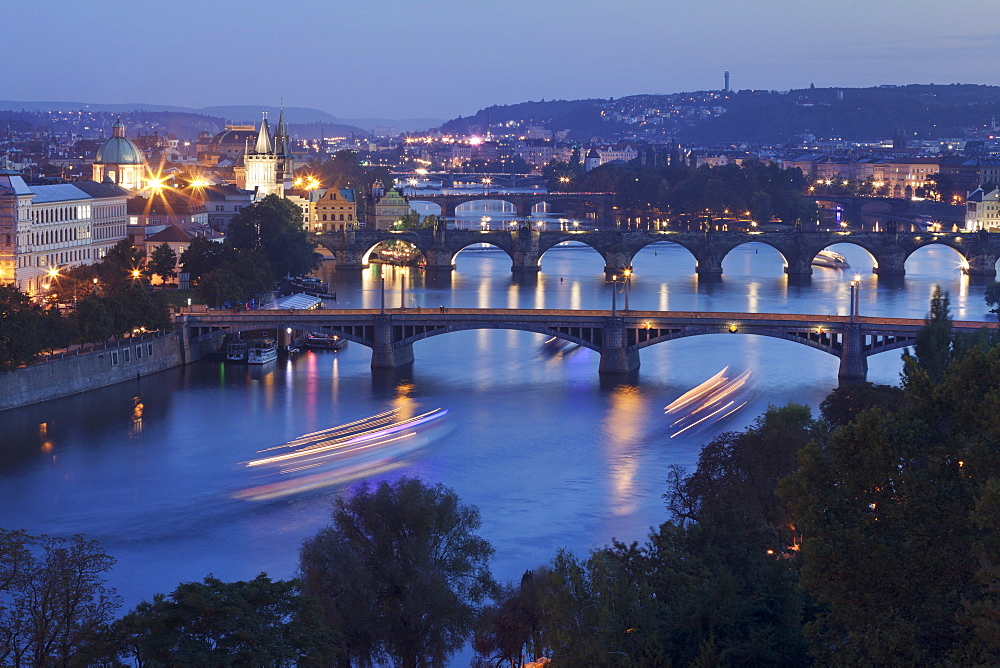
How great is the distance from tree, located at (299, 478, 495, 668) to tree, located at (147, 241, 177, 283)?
81.6 feet

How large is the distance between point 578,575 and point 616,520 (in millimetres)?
7442

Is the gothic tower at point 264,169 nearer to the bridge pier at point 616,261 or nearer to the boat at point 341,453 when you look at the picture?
the bridge pier at point 616,261

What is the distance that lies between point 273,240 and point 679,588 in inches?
1236

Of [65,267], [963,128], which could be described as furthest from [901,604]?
[963,128]

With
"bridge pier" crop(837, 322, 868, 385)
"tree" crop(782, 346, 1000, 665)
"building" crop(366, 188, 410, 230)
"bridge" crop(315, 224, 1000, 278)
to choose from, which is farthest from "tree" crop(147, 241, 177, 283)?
"tree" crop(782, 346, 1000, 665)

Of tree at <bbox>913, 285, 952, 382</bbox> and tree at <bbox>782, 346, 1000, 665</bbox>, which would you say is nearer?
tree at <bbox>782, 346, 1000, 665</bbox>

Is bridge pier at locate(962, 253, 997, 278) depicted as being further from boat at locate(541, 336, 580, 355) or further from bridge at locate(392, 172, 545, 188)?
bridge at locate(392, 172, 545, 188)

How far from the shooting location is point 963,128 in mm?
159750

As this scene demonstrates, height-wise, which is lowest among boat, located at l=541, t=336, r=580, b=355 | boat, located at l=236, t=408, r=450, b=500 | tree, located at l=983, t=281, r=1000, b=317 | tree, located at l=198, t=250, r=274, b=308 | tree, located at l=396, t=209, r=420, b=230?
boat, located at l=236, t=408, r=450, b=500

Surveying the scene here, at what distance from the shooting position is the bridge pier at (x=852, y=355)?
90.1 ft

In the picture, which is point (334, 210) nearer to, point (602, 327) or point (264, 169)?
point (264, 169)

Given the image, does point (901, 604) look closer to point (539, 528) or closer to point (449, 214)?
point (539, 528)

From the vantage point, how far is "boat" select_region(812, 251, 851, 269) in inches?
2128

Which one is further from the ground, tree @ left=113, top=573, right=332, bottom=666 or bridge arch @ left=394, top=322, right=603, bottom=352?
bridge arch @ left=394, top=322, right=603, bottom=352
